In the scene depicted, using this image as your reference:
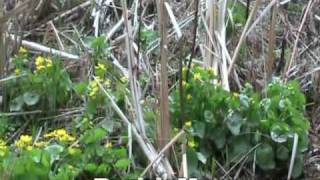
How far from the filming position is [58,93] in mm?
2842

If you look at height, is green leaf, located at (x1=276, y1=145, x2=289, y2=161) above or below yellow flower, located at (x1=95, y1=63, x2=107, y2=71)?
below

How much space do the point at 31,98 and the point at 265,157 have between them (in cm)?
89

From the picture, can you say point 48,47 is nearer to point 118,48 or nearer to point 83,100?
point 118,48

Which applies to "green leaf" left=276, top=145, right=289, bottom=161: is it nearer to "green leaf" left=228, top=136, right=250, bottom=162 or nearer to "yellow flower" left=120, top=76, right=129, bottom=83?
"green leaf" left=228, top=136, right=250, bottom=162

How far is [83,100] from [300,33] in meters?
1.03

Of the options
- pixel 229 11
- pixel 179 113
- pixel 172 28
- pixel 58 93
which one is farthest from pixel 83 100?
pixel 229 11

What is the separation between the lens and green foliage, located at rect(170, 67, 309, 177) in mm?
2537

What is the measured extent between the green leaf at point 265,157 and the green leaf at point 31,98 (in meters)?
0.84

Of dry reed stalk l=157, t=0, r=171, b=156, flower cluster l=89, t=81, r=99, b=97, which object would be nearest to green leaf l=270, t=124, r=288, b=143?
dry reed stalk l=157, t=0, r=171, b=156

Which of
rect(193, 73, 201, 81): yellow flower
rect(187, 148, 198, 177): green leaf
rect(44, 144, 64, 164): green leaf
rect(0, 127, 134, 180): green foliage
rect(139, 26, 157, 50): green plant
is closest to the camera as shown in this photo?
rect(0, 127, 134, 180): green foliage

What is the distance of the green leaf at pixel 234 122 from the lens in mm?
2541

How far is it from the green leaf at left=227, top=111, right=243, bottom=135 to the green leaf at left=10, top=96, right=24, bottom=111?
789 millimetres

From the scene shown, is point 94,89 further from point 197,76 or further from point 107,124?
point 197,76

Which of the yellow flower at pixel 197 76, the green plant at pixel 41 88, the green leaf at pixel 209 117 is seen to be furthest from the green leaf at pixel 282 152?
the green plant at pixel 41 88
